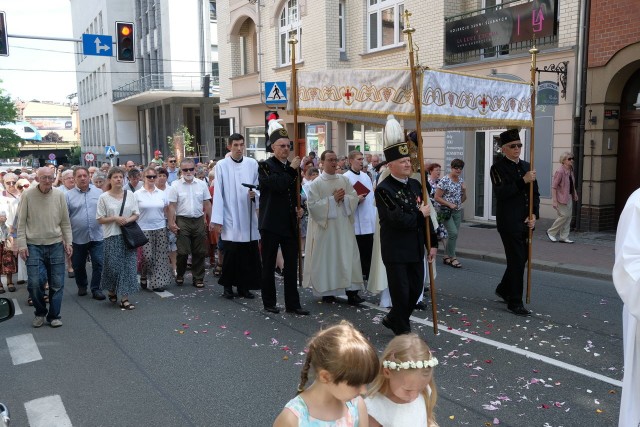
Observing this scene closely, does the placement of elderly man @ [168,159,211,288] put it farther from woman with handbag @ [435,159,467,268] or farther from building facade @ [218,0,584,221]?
building facade @ [218,0,584,221]

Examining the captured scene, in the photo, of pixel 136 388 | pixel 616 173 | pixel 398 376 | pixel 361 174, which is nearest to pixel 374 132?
pixel 616 173

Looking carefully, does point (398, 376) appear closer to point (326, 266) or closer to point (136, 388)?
point (136, 388)

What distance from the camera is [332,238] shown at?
7.27 m

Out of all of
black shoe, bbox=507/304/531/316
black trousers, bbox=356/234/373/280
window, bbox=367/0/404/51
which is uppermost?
window, bbox=367/0/404/51

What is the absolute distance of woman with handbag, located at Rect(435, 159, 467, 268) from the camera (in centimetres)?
952

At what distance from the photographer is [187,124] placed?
40250 millimetres

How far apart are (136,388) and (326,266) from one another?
9.66 ft

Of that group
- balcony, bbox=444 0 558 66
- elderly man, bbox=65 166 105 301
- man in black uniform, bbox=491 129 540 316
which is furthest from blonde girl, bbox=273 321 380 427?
balcony, bbox=444 0 558 66

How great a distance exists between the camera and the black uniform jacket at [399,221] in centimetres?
544

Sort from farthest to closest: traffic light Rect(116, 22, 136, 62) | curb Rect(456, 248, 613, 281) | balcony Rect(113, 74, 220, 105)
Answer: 1. balcony Rect(113, 74, 220, 105)
2. traffic light Rect(116, 22, 136, 62)
3. curb Rect(456, 248, 613, 281)

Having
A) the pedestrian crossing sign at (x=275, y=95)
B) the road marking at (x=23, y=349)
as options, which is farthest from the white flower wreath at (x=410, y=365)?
the pedestrian crossing sign at (x=275, y=95)

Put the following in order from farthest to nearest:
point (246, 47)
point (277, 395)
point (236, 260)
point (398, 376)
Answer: point (246, 47) → point (236, 260) → point (277, 395) → point (398, 376)

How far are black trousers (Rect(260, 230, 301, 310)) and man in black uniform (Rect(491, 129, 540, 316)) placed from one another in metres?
2.37

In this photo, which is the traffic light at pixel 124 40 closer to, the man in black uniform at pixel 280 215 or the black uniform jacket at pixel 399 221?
the man in black uniform at pixel 280 215
